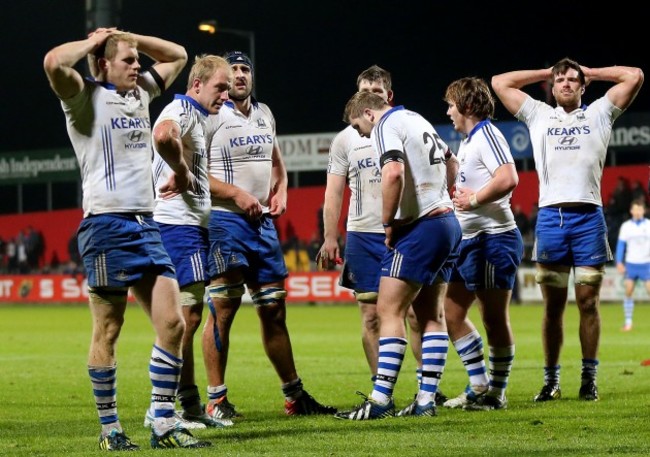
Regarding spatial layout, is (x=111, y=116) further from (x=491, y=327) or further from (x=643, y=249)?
(x=643, y=249)

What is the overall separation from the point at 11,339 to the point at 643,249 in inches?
448

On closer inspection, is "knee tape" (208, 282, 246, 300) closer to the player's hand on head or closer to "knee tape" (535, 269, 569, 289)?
the player's hand on head

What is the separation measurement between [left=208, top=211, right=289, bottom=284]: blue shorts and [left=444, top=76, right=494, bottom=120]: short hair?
1.74 metres

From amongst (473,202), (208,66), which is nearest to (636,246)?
(473,202)

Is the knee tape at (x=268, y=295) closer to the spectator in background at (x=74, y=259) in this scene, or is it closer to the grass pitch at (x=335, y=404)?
the grass pitch at (x=335, y=404)

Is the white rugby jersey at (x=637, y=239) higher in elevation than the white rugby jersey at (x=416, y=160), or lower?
lower

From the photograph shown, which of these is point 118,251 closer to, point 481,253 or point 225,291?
point 225,291

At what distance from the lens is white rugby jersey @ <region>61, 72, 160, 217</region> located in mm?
7371

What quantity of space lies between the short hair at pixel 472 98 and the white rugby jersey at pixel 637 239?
14117 millimetres

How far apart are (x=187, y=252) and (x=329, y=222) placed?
170cm

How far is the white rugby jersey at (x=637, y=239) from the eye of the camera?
23016 millimetres

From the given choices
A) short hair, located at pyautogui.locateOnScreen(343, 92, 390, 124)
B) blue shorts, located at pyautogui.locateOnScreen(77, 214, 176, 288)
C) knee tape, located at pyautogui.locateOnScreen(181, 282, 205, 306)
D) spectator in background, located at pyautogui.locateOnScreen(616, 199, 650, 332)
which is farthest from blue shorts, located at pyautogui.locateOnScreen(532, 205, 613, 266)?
spectator in background, located at pyautogui.locateOnScreen(616, 199, 650, 332)

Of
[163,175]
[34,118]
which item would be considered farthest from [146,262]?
[34,118]

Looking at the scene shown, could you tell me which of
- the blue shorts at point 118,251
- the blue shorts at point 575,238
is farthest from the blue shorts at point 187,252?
the blue shorts at point 575,238
